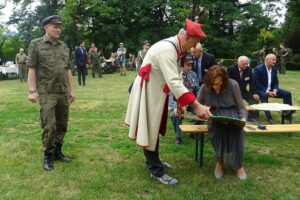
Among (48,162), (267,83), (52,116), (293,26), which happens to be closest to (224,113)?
(52,116)

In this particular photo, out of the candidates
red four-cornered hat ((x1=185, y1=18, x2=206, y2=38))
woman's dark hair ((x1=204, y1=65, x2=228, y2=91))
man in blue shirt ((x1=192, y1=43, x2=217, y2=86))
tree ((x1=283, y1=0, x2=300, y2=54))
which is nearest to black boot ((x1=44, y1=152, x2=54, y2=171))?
woman's dark hair ((x1=204, y1=65, x2=228, y2=91))

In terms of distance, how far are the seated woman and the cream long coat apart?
27.8 inches

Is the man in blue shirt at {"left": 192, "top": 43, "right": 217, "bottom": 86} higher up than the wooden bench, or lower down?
higher up

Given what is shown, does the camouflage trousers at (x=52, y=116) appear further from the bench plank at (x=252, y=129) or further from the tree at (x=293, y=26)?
the tree at (x=293, y=26)

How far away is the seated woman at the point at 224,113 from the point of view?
4574 millimetres

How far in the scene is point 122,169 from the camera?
4895 millimetres

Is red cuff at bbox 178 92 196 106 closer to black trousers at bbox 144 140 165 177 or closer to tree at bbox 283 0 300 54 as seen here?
black trousers at bbox 144 140 165 177

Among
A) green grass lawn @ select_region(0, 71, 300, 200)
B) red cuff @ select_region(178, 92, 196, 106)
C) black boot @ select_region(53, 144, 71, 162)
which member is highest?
red cuff @ select_region(178, 92, 196, 106)

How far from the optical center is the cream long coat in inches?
160

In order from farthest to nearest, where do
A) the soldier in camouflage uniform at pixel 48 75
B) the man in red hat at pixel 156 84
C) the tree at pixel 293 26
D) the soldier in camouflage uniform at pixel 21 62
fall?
the tree at pixel 293 26
the soldier in camouflage uniform at pixel 21 62
the soldier in camouflage uniform at pixel 48 75
the man in red hat at pixel 156 84

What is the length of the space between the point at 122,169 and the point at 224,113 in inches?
58.5

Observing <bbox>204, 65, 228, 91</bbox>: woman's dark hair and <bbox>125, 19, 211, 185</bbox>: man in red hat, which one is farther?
<bbox>204, 65, 228, 91</bbox>: woman's dark hair

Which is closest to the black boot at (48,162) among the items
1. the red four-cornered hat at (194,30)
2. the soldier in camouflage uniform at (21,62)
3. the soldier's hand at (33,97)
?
the soldier's hand at (33,97)

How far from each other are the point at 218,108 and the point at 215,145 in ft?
1.52
